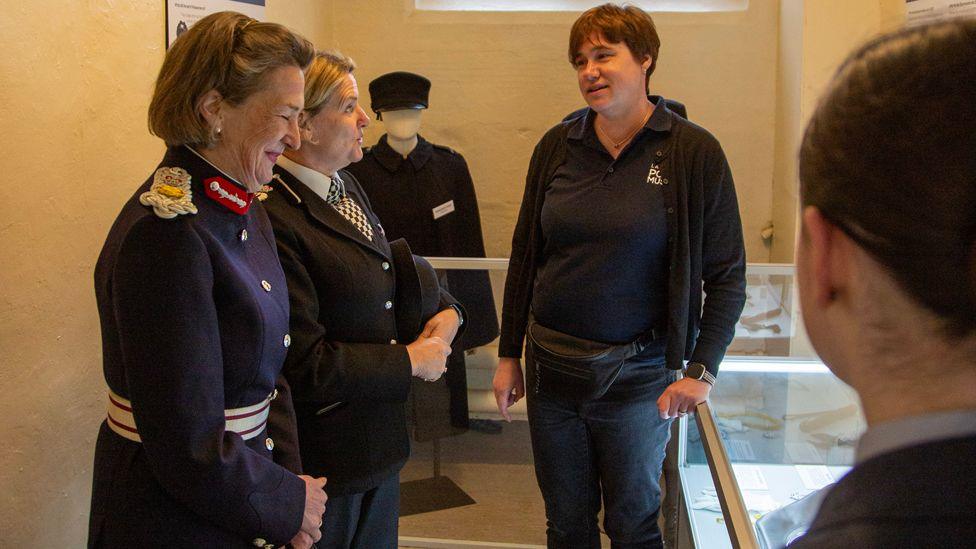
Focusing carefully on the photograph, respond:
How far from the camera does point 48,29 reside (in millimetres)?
2133

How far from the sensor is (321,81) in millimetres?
1852

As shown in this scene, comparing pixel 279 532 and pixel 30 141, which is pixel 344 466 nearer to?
pixel 279 532

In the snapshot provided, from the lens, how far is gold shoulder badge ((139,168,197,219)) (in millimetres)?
1310

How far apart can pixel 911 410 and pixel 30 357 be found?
201cm

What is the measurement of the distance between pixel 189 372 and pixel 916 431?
101 cm

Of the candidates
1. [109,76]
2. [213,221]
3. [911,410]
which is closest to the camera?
[911,410]

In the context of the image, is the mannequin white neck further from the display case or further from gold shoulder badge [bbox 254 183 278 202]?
gold shoulder badge [bbox 254 183 278 202]

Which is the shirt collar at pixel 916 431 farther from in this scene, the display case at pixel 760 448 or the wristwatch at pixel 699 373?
the wristwatch at pixel 699 373

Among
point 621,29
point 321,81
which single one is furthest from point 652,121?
point 321,81

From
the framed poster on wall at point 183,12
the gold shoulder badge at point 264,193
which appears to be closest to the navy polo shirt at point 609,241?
the gold shoulder badge at point 264,193

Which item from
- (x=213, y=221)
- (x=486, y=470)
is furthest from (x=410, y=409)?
(x=213, y=221)

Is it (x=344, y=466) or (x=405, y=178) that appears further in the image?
(x=405, y=178)

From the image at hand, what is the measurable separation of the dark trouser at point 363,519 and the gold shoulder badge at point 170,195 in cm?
76

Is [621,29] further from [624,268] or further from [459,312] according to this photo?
[459,312]
